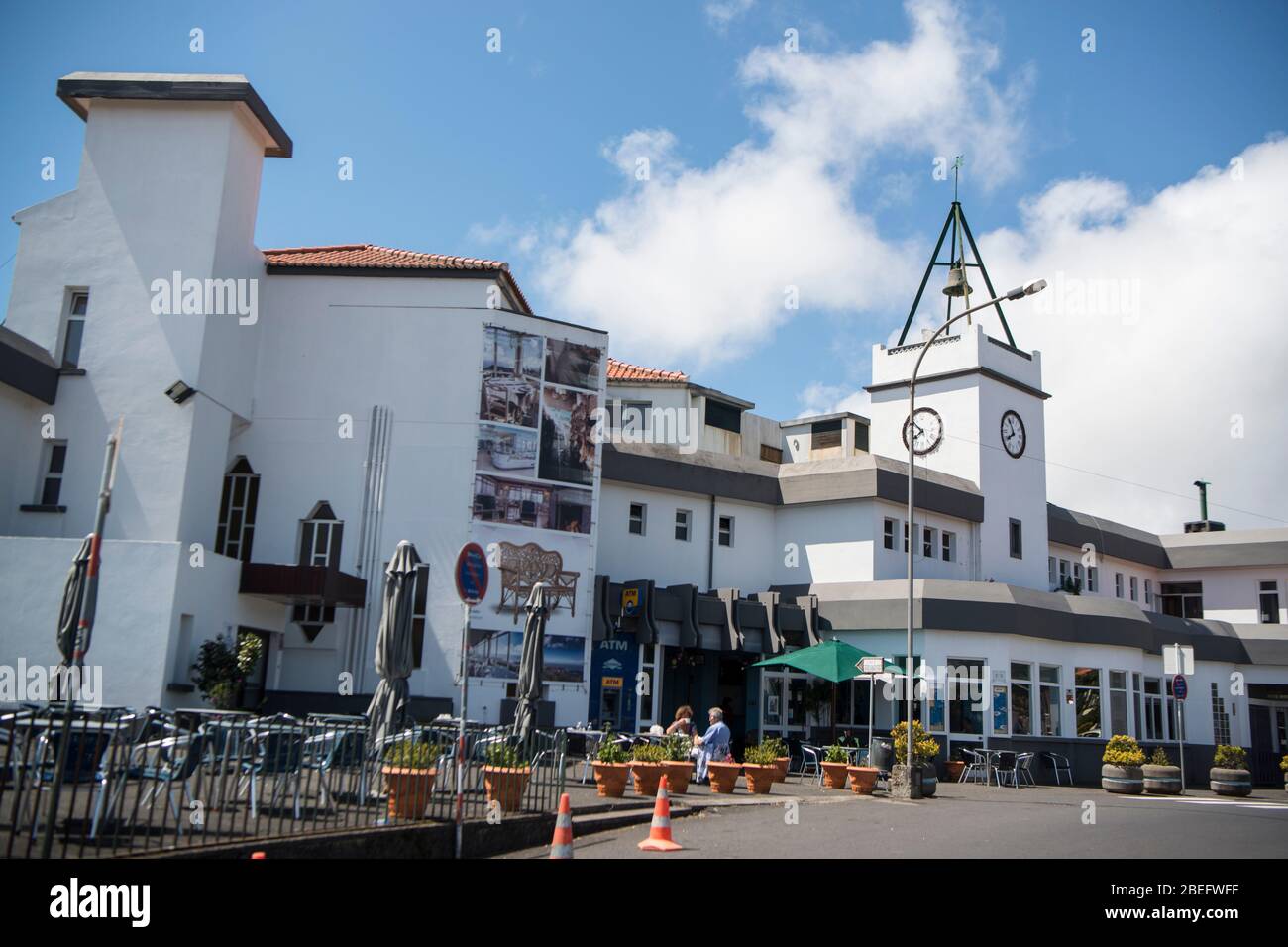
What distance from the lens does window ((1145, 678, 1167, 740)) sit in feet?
107

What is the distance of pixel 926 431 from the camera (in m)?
36.8

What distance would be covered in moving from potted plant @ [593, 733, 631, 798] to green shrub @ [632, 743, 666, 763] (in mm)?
916

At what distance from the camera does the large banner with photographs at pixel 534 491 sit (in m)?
25.7

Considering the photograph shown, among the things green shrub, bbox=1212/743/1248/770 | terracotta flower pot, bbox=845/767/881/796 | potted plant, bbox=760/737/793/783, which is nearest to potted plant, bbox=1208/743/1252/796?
green shrub, bbox=1212/743/1248/770

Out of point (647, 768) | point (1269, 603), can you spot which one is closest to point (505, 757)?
point (647, 768)

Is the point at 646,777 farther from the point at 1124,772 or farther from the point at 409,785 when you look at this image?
the point at 1124,772

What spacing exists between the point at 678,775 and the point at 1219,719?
26431 mm

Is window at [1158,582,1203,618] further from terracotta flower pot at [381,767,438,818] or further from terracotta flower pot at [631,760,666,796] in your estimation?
terracotta flower pot at [381,767,438,818]

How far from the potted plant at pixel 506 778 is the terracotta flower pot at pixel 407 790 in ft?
4.80

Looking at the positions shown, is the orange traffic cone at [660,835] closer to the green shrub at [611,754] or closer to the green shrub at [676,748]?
the green shrub at [611,754]

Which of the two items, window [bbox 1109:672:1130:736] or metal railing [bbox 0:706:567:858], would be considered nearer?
metal railing [bbox 0:706:567:858]
